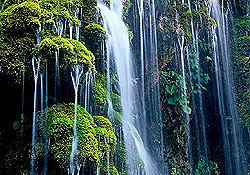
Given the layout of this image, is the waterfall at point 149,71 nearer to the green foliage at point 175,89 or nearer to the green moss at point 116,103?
the green foliage at point 175,89

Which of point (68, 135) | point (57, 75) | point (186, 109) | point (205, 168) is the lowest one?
point (205, 168)

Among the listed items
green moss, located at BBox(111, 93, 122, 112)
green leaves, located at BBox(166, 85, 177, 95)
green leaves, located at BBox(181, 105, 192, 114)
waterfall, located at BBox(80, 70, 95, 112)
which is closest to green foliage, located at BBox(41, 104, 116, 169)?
waterfall, located at BBox(80, 70, 95, 112)

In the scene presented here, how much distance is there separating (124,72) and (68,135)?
10.3ft

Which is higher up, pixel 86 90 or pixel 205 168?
pixel 86 90

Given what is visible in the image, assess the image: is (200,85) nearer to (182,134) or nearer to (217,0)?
(182,134)

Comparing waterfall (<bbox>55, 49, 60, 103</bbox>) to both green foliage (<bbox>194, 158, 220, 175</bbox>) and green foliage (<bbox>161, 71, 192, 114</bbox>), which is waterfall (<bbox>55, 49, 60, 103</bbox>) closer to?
green foliage (<bbox>161, 71, 192, 114</bbox>)

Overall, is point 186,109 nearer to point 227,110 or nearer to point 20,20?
point 227,110

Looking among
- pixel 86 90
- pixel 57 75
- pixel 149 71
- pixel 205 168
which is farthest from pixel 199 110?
pixel 57 75

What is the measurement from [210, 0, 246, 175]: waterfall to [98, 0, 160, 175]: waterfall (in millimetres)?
3786

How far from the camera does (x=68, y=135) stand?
3188 mm

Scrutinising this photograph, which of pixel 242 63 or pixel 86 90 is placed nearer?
pixel 86 90

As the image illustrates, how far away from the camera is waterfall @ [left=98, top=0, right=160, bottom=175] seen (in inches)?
196

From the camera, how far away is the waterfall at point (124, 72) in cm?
498

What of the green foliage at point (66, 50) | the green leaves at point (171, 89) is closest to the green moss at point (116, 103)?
the green foliage at point (66, 50)
